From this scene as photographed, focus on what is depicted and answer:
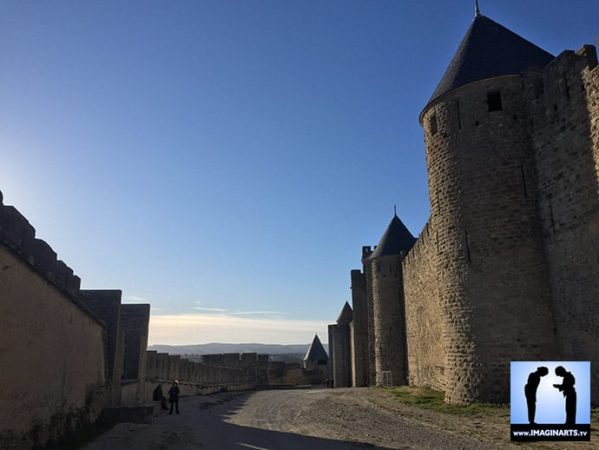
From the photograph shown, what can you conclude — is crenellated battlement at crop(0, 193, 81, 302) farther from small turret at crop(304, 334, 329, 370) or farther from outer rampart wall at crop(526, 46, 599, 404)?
small turret at crop(304, 334, 329, 370)

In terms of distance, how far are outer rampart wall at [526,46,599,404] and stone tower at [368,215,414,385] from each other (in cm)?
1366

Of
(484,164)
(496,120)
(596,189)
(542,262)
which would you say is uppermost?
(496,120)

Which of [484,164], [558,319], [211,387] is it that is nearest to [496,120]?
[484,164]

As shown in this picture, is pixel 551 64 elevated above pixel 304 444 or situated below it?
above

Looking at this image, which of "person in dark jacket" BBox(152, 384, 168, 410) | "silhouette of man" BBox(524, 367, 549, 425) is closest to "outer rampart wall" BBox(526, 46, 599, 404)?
"silhouette of man" BBox(524, 367, 549, 425)

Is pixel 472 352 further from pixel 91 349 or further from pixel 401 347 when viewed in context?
pixel 401 347

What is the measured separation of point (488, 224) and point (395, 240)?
1419cm

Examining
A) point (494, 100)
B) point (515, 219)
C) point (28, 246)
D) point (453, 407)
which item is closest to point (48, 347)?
point (28, 246)

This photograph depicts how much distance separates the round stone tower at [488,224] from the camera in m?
11.9

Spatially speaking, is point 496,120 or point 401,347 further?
point 401,347

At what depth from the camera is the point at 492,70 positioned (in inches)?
515

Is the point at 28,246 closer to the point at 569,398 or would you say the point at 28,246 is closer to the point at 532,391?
the point at 532,391

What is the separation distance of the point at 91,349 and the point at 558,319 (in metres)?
10.7

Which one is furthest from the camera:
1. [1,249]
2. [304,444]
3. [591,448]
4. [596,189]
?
[596,189]
